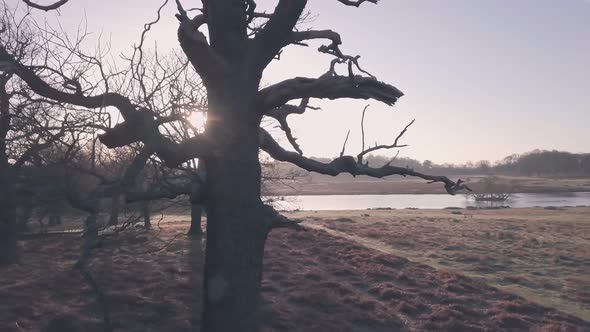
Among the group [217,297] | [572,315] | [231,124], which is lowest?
[572,315]

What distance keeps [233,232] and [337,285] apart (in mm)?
10445

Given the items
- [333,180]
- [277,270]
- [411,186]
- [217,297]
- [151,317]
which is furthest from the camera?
[333,180]

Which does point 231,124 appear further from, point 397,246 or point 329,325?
point 397,246

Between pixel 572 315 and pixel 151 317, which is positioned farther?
pixel 572 315

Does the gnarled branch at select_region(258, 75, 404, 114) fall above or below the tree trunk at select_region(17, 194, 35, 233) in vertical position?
above

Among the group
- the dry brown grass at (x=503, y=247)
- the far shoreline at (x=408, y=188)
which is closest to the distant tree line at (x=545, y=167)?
the far shoreline at (x=408, y=188)

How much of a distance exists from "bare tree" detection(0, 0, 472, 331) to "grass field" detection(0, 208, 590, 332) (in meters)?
1.63

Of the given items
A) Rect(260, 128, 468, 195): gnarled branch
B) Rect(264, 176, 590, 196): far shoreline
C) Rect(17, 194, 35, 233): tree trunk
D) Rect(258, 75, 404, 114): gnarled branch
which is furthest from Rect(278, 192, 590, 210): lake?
Rect(258, 75, 404, 114): gnarled branch

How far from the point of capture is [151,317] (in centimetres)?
1109

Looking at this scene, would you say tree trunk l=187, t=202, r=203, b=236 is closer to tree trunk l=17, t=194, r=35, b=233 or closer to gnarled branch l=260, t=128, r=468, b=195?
tree trunk l=17, t=194, r=35, b=233

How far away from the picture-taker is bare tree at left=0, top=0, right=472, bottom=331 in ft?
17.9

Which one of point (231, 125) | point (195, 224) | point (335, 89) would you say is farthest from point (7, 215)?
point (335, 89)

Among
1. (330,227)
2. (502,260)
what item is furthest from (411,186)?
(502,260)

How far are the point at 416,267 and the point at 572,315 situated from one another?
19.8 feet
